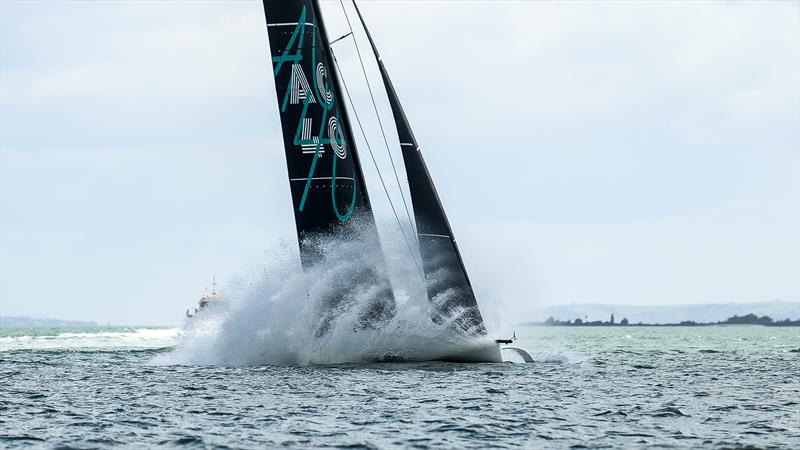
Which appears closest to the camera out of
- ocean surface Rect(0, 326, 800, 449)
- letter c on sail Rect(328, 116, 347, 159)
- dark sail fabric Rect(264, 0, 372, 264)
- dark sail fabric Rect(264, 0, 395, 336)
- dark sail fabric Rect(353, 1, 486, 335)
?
ocean surface Rect(0, 326, 800, 449)

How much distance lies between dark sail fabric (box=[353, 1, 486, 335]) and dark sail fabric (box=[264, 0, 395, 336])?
4.53 ft

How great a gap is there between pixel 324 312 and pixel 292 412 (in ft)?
34.8

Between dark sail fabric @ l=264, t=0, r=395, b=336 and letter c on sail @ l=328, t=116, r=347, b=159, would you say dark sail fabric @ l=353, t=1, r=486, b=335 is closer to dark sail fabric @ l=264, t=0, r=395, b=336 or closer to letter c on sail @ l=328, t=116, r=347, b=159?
dark sail fabric @ l=264, t=0, r=395, b=336

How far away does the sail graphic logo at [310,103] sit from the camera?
3400 centimetres

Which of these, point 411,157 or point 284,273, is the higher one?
point 411,157

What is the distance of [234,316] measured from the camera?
35.0 meters

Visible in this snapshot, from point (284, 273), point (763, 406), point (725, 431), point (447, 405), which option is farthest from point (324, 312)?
point (725, 431)

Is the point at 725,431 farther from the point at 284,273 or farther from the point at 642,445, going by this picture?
the point at 284,273

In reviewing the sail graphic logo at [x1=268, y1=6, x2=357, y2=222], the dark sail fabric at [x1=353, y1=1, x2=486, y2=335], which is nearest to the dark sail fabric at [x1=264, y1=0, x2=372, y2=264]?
the sail graphic logo at [x1=268, y1=6, x2=357, y2=222]

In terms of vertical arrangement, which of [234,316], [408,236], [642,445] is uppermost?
[408,236]

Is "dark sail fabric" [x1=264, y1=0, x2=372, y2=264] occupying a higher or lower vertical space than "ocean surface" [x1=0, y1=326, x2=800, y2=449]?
higher

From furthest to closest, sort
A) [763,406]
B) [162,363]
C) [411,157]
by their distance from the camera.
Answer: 1. [162,363]
2. [411,157]
3. [763,406]

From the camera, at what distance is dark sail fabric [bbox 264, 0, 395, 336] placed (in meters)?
33.8

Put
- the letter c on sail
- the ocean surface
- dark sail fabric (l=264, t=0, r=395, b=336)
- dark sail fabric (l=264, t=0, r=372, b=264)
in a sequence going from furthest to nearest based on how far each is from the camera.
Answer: the letter c on sail
dark sail fabric (l=264, t=0, r=372, b=264)
dark sail fabric (l=264, t=0, r=395, b=336)
the ocean surface
